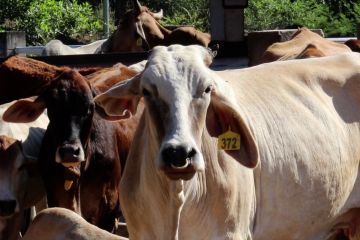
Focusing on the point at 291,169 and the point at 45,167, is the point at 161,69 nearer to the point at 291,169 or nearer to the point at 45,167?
the point at 291,169

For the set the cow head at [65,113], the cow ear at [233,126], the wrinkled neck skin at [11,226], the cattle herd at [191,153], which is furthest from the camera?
the wrinkled neck skin at [11,226]

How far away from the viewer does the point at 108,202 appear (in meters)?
8.52

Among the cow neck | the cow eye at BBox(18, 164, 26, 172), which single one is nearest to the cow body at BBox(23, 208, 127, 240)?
the cow eye at BBox(18, 164, 26, 172)

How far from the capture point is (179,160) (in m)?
5.55

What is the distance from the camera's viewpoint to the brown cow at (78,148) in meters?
8.05

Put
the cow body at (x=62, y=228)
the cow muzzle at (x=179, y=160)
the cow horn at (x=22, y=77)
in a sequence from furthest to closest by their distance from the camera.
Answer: the cow horn at (x=22, y=77) < the cow body at (x=62, y=228) < the cow muzzle at (x=179, y=160)

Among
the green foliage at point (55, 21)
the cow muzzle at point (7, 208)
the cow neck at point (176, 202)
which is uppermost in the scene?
the cow neck at point (176, 202)

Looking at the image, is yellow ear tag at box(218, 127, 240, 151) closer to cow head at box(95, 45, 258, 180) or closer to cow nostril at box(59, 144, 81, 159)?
cow head at box(95, 45, 258, 180)

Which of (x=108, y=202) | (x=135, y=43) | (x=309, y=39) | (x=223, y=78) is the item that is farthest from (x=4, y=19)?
(x=223, y=78)

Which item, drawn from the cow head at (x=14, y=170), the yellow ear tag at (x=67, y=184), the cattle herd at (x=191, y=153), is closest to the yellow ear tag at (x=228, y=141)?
the cattle herd at (x=191, y=153)

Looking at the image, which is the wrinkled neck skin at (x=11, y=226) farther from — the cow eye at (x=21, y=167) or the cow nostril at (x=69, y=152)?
the cow nostril at (x=69, y=152)

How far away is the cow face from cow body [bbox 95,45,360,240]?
198cm

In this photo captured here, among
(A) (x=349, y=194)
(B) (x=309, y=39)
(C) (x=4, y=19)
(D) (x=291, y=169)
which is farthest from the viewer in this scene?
(C) (x=4, y=19)

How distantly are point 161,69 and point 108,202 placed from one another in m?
2.76
